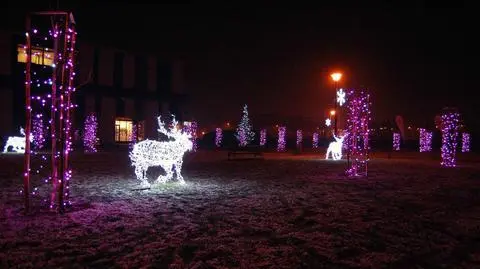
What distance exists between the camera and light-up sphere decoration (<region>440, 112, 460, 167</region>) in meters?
19.8

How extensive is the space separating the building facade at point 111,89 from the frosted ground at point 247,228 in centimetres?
2736

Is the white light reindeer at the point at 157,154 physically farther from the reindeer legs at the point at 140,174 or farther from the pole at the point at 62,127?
the pole at the point at 62,127

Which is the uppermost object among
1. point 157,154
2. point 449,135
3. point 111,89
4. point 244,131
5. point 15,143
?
point 111,89

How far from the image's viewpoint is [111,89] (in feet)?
141

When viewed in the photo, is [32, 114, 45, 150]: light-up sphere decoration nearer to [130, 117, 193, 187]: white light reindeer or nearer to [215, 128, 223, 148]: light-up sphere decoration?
[215, 128, 223, 148]: light-up sphere decoration

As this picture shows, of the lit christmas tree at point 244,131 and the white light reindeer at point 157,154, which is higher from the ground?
the lit christmas tree at point 244,131

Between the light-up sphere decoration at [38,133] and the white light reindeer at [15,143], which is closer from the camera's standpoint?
the white light reindeer at [15,143]

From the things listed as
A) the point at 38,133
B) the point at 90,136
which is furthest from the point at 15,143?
the point at 90,136

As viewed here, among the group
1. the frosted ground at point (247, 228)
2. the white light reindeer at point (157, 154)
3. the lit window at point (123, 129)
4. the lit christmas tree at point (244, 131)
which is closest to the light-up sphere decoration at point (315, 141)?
the lit christmas tree at point (244, 131)

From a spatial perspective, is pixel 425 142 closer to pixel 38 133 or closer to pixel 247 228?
pixel 38 133

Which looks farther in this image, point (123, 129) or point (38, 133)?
point (123, 129)

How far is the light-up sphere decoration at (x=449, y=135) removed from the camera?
19.8 metres

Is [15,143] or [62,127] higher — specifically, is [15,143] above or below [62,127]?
below

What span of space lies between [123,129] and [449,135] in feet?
109
